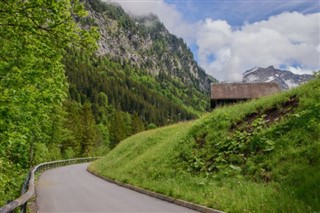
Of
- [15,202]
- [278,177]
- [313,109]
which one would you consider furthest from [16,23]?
[313,109]

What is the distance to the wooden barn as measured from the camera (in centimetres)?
5028

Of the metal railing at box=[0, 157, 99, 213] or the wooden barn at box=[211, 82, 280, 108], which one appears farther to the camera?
the wooden barn at box=[211, 82, 280, 108]

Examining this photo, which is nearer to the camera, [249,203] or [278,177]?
[249,203]

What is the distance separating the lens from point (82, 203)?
15.8 metres

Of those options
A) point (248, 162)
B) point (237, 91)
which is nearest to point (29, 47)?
point (248, 162)

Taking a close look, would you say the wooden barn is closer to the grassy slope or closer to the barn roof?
the barn roof

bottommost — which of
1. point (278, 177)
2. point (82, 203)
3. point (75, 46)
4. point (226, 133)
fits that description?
point (82, 203)

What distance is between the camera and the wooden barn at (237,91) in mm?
50281

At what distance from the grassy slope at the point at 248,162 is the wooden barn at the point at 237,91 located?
2587 cm

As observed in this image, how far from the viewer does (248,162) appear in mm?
16375

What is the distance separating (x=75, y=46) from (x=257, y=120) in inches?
481

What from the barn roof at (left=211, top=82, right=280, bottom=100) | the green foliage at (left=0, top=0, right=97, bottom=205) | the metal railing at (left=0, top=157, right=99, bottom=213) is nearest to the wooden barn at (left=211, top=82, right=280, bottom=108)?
the barn roof at (left=211, top=82, right=280, bottom=100)

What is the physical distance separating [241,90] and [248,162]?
35.9 m

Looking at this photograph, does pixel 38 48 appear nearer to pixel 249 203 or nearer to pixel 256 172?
pixel 249 203
